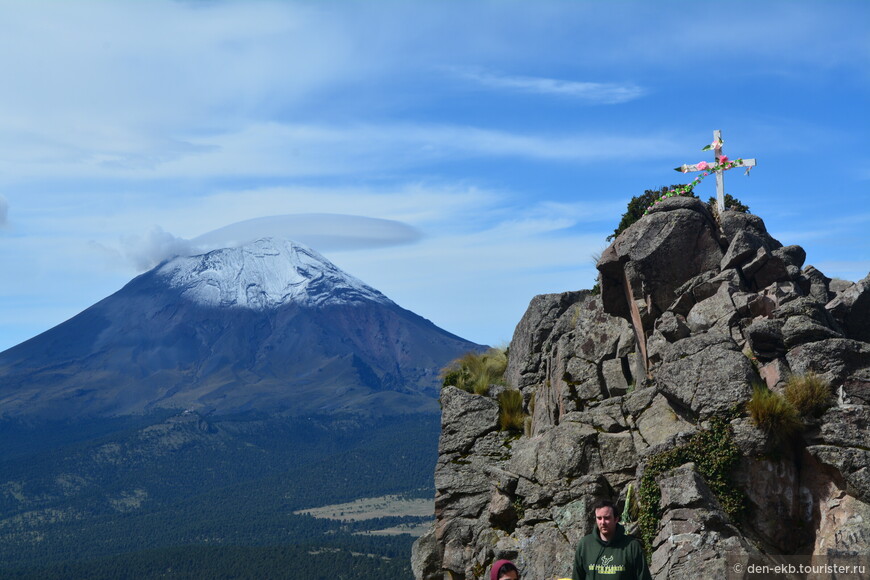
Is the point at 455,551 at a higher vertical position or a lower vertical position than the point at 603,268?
lower

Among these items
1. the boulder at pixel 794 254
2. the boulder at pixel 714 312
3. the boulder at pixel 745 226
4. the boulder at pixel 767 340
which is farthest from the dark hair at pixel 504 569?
the boulder at pixel 794 254

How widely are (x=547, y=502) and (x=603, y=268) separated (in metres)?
8.62

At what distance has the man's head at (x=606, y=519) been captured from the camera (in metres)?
13.6

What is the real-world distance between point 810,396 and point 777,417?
1042 millimetres

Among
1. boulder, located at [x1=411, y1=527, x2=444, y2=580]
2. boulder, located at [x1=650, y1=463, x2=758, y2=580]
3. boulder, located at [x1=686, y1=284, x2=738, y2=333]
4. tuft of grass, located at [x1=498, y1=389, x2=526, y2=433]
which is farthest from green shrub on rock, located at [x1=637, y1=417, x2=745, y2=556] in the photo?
tuft of grass, located at [x1=498, y1=389, x2=526, y2=433]

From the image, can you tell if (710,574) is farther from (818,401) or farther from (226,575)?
(226,575)

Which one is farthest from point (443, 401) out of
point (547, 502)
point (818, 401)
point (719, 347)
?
point (818, 401)

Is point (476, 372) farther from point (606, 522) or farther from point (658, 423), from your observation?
point (606, 522)

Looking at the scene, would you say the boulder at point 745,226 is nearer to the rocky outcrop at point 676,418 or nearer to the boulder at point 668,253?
the rocky outcrop at point 676,418

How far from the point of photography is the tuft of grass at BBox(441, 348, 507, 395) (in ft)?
120

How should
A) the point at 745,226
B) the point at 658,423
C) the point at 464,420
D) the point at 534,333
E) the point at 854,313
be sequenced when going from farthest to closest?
the point at 534,333 → the point at 464,420 → the point at 745,226 → the point at 854,313 → the point at 658,423

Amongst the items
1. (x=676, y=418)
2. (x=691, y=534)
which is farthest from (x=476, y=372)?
(x=691, y=534)

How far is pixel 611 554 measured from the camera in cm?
1376

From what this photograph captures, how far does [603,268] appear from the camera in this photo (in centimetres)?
3100
